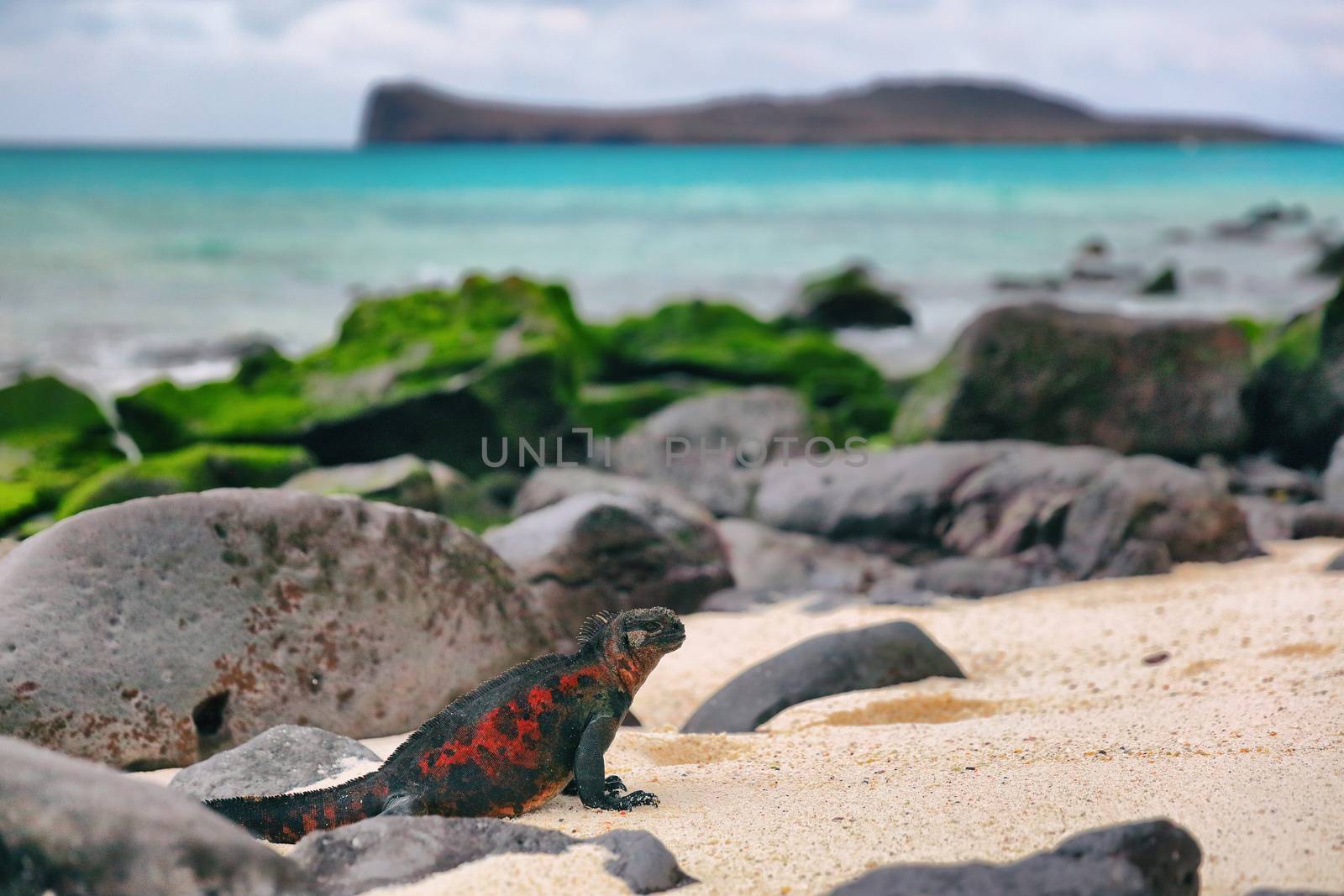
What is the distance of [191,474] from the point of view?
8.13 metres

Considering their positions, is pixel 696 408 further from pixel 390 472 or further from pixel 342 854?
pixel 342 854

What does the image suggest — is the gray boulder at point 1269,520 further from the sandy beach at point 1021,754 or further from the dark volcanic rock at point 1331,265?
the dark volcanic rock at point 1331,265

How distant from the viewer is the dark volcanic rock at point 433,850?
294 cm

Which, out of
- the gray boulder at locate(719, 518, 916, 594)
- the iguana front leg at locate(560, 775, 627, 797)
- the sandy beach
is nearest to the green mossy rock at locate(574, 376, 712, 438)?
the gray boulder at locate(719, 518, 916, 594)

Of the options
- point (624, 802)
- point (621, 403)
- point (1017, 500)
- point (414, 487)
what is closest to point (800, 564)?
point (1017, 500)

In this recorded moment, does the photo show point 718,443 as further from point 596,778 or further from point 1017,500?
point 596,778

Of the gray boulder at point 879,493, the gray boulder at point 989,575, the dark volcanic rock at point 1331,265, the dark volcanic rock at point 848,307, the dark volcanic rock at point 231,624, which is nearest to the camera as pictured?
the dark volcanic rock at point 231,624

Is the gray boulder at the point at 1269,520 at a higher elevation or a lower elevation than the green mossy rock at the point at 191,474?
higher

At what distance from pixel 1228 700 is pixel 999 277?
22372 mm

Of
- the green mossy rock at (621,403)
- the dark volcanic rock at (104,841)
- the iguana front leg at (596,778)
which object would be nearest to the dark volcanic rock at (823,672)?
the iguana front leg at (596,778)

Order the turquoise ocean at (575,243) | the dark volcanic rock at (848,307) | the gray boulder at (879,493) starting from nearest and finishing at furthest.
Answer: the gray boulder at (879,493) → the dark volcanic rock at (848,307) → the turquoise ocean at (575,243)

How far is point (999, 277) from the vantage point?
2592 centimetres

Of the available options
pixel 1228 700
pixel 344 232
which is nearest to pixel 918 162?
pixel 344 232

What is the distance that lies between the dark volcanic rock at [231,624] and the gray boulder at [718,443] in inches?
181
